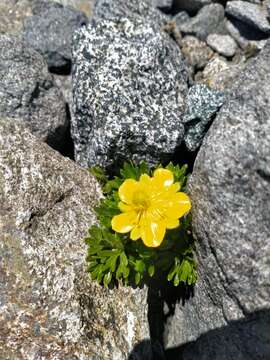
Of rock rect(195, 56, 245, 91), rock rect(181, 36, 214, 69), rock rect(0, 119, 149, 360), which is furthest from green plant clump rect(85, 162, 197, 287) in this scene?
rock rect(181, 36, 214, 69)

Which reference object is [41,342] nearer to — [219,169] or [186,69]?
[219,169]

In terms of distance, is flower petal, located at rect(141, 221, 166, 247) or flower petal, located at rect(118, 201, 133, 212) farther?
flower petal, located at rect(118, 201, 133, 212)

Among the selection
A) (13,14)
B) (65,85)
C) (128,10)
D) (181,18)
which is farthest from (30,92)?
(181,18)

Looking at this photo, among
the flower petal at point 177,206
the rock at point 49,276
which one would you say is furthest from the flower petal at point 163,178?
the rock at point 49,276

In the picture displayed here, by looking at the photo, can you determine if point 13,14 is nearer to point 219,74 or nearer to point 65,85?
point 65,85

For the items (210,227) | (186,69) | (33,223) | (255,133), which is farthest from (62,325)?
(186,69)

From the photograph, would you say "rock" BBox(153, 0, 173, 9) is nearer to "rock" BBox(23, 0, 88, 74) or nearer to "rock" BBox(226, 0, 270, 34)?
"rock" BBox(226, 0, 270, 34)
